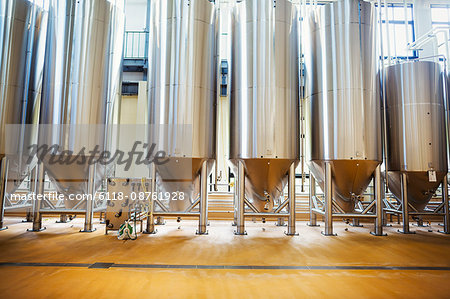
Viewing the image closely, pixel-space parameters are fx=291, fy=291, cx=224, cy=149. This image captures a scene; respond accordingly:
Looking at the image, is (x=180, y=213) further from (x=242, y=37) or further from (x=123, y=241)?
(x=242, y=37)

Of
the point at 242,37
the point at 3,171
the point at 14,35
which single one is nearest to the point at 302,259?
the point at 242,37

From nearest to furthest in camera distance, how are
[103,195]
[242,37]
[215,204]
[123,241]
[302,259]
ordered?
[302,259]
[123,241]
[242,37]
[103,195]
[215,204]

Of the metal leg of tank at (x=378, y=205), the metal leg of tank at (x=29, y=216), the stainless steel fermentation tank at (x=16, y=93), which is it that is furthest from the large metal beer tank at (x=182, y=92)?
the metal leg of tank at (x=29, y=216)

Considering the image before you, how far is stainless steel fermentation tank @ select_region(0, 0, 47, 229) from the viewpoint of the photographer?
511cm

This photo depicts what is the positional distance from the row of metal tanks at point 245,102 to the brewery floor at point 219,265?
1.95ft

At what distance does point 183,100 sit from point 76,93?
1.88 meters

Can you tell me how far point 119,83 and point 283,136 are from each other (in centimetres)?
331

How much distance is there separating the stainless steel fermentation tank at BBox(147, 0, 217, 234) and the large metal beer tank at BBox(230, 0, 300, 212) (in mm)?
497

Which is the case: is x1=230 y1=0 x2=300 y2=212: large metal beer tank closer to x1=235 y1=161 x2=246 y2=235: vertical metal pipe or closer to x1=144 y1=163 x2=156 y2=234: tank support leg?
x1=235 y1=161 x2=246 y2=235: vertical metal pipe

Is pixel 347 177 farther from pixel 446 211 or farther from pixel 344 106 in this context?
pixel 446 211

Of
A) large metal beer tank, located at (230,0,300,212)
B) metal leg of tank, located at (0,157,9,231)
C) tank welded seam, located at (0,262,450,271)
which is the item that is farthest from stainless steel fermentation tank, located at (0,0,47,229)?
large metal beer tank, located at (230,0,300,212)

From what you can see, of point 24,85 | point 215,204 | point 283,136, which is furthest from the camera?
point 215,204

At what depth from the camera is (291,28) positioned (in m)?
5.14

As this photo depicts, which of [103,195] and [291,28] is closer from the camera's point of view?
[291,28]
